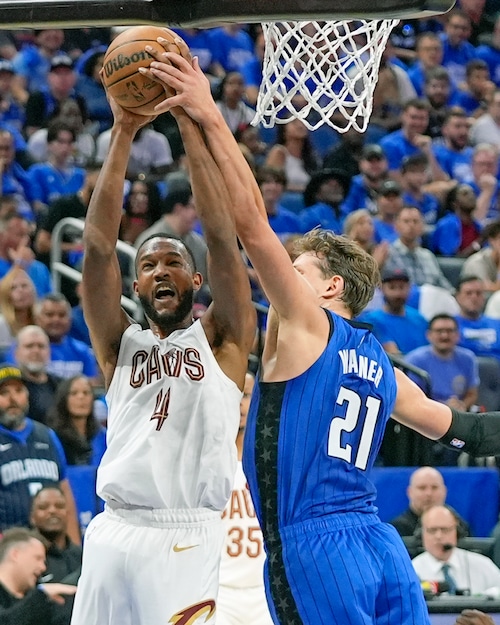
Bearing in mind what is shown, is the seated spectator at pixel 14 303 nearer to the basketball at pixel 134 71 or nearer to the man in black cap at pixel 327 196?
the man in black cap at pixel 327 196

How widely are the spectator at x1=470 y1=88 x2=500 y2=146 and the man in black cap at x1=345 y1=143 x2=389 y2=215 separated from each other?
1.86m

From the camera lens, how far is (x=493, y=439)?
15.7ft

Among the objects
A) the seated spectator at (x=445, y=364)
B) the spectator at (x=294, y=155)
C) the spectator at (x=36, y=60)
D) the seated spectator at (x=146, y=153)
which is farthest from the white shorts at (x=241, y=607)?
the spectator at (x=36, y=60)

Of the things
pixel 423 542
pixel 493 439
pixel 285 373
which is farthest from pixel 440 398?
pixel 285 373

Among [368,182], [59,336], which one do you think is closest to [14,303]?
[59,336]

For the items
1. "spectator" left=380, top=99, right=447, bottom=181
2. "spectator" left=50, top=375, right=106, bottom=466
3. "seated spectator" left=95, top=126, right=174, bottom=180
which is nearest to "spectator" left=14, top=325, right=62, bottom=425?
"spectator" left=50, top=375, right=106, bottom=466

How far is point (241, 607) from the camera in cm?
553

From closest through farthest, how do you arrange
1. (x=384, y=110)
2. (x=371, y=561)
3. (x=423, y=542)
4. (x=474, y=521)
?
(x=371, y=561) → (x=423, y=542) → (x=474, y=521) → (x=384, y=110)

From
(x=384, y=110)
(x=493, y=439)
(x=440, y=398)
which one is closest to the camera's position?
(x=493, y=439)

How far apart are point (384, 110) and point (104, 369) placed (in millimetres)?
8986

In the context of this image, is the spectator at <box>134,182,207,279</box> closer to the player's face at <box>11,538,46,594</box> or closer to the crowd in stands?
the crowd in stands

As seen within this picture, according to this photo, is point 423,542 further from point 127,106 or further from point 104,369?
point 127,106

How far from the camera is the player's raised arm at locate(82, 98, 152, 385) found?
14.1ft

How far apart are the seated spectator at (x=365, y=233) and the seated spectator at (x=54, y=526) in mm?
3708
